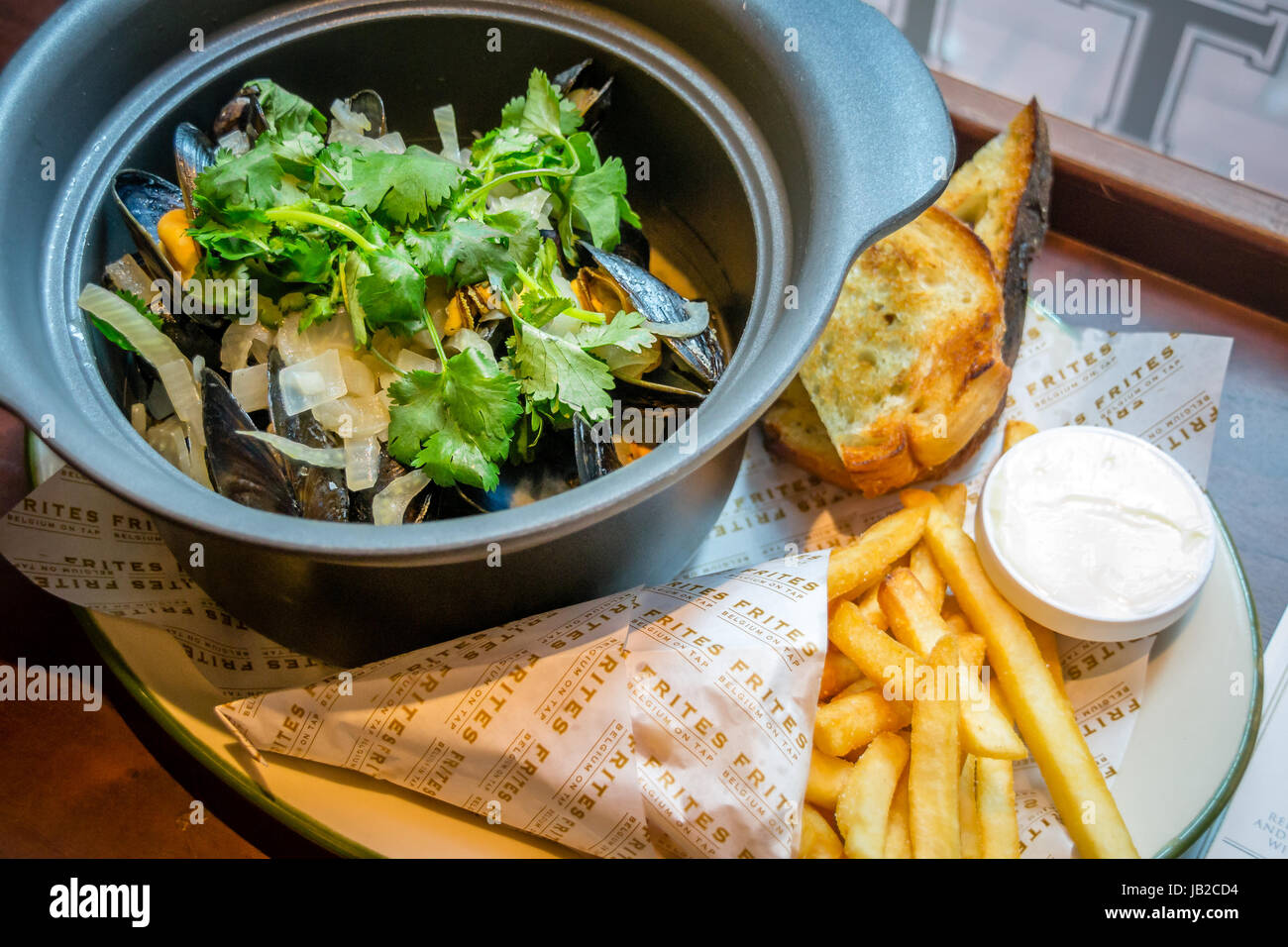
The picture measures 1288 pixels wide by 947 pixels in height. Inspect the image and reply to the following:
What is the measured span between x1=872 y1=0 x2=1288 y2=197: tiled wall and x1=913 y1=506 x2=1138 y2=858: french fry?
229 cm

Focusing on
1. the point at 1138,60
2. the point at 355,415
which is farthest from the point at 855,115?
the point at 1138,60

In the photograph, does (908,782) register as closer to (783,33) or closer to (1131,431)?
(1131,431)

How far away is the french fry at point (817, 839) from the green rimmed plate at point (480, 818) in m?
0.38

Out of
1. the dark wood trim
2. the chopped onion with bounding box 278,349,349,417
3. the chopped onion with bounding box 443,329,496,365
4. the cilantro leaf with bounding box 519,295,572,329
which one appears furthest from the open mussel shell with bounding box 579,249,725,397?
the dark wood trim

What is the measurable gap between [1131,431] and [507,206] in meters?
1.30

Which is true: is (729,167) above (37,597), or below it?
above

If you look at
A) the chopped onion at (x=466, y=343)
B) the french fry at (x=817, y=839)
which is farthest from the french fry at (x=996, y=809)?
the chopped onion at (x=466, y=343)

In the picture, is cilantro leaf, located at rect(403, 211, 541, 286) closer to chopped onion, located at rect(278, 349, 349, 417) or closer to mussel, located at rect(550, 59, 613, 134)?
chopped onion, located at rect(278, 349, 349, 417)

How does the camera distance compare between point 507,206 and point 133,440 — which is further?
point 507,206

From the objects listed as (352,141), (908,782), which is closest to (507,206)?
(352,141)

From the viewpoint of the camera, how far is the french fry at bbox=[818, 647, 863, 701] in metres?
1.81

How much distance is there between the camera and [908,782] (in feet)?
5.45

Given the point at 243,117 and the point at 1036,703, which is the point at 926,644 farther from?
the point at 243,117

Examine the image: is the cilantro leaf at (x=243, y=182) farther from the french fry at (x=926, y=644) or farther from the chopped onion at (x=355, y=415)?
the french fry at (x=926, y=644)
